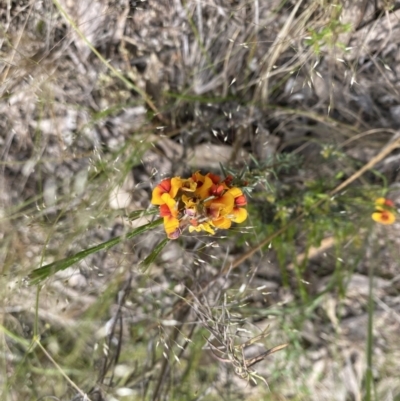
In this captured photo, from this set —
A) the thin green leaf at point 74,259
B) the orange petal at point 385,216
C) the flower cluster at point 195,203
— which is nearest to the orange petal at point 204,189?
the flower cluster at point 195,203

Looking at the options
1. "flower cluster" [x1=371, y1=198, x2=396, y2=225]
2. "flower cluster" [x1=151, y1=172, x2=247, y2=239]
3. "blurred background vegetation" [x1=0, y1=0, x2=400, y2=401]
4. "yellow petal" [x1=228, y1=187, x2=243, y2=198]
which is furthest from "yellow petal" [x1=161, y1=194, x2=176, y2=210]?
"flower cluster" [x1=371, y1=198, x2=396, y2=225]

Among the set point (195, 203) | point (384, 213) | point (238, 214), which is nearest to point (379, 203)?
point (384, 213)

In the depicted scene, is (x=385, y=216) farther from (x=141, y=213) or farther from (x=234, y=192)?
(x=141, y=213)

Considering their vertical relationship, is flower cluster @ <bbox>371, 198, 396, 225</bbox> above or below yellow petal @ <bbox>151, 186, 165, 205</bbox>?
below

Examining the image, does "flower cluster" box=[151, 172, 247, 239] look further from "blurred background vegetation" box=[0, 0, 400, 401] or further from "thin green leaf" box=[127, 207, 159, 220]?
"blurred background vegetation" box=[0, 0, 400, 401]

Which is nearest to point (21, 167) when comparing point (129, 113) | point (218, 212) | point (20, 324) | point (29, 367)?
point (129, 113)

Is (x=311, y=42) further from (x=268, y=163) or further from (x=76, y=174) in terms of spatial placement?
(x=76, y=174)
